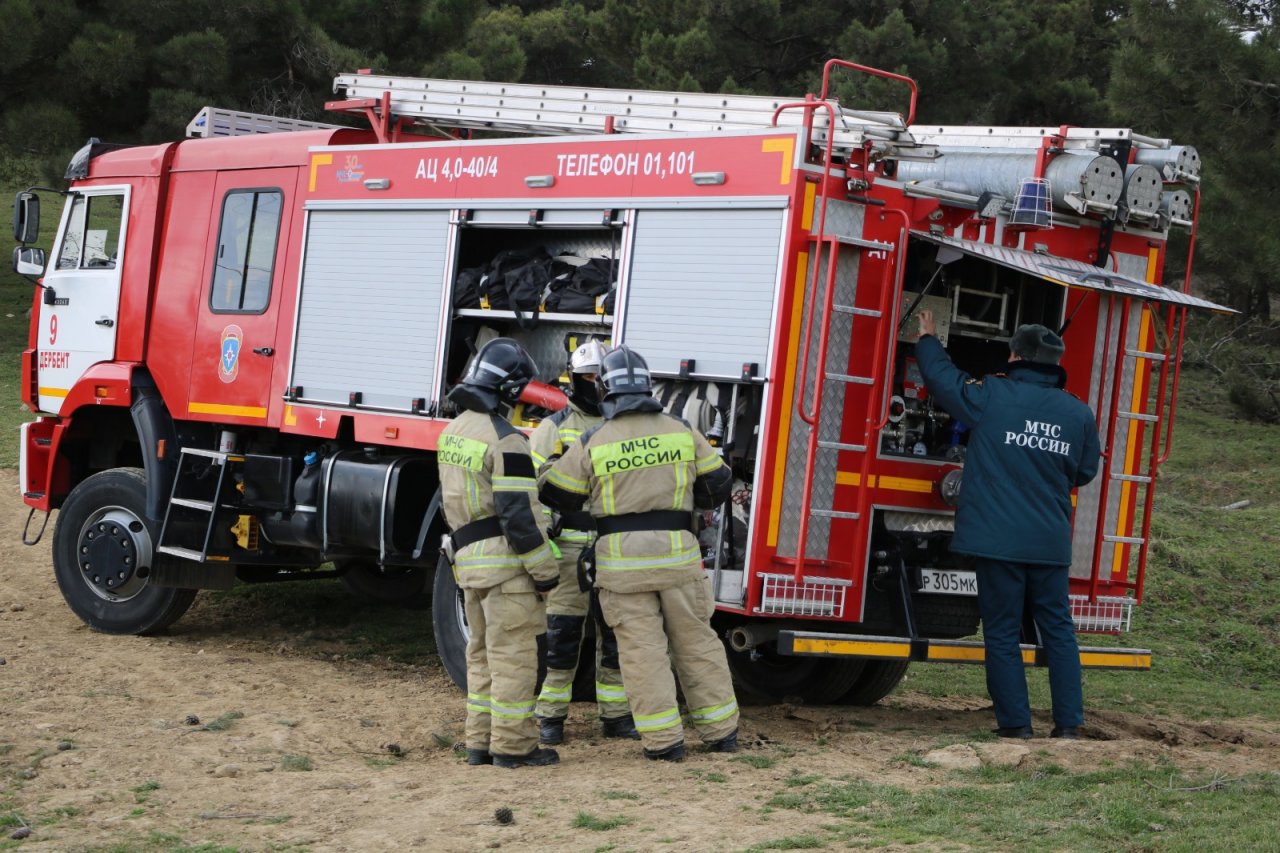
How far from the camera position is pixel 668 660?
6.73m

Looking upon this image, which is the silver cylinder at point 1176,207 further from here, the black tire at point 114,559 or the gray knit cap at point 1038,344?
the black tire at point 114,559

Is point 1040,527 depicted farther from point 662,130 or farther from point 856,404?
point 662,130

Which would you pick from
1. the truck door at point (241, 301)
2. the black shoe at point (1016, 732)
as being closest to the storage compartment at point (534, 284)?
the truck door at point (241, 301)

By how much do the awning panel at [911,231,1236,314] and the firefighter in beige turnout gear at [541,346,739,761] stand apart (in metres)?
1.56

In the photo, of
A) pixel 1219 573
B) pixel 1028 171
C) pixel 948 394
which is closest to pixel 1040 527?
pixel 948 394

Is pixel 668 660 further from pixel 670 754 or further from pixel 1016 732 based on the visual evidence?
pixel 1016 732

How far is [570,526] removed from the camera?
285 inches

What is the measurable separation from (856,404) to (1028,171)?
1.61m

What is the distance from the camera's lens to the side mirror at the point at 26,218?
9.71 m

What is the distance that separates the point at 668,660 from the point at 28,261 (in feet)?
18.5

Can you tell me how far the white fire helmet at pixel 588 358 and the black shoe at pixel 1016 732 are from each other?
2.53 meters

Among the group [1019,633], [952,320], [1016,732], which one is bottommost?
[1016,732]

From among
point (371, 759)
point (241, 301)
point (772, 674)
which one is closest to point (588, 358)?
point (371, 759)

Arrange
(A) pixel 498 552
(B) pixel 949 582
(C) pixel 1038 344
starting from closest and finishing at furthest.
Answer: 1. (A) pixel 498 552
2. (C) pixel 1038 344
3. (B) pixel 949 582
